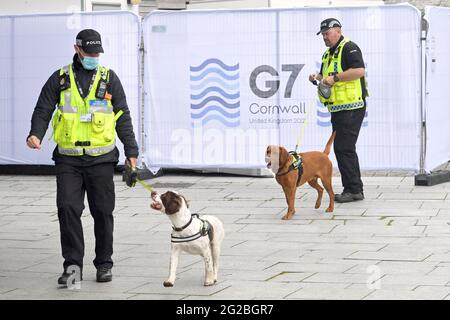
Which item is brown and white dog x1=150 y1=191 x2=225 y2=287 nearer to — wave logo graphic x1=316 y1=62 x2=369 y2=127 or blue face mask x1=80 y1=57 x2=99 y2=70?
blue face mask x1=80 y1=57 x2=99 y2=70

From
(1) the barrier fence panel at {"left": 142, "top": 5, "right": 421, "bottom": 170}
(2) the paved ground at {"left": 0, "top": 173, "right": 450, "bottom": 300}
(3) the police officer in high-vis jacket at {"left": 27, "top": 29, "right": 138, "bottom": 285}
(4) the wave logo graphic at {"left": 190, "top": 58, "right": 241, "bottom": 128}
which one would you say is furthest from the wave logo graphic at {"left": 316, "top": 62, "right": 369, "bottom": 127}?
(3) the police officer in high-vis jacket at {"left": 27, "top": 29, "right": 138, "bottom": 285}

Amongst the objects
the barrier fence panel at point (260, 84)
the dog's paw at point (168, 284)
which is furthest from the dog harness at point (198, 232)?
the barrier fence panel at point (260, 84)

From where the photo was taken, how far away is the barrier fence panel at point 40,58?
46.3ft

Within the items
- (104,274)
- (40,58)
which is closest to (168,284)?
(104,274)

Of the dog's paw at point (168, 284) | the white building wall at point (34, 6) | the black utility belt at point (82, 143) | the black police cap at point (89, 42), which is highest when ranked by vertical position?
the white building wall at point (34, 6)

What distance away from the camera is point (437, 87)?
1332 centimetres

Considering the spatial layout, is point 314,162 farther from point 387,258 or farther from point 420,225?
point 387,258

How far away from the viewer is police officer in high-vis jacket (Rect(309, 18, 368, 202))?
37.5ft

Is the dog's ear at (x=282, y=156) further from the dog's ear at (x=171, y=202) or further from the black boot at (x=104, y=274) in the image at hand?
the dog's ear at (x=171, y=202)

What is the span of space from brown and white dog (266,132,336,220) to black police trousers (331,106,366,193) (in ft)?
1.10

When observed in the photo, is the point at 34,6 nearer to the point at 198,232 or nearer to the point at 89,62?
the point at 89,62

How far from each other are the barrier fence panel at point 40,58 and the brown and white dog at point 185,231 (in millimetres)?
6376

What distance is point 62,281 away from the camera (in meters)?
7.96
